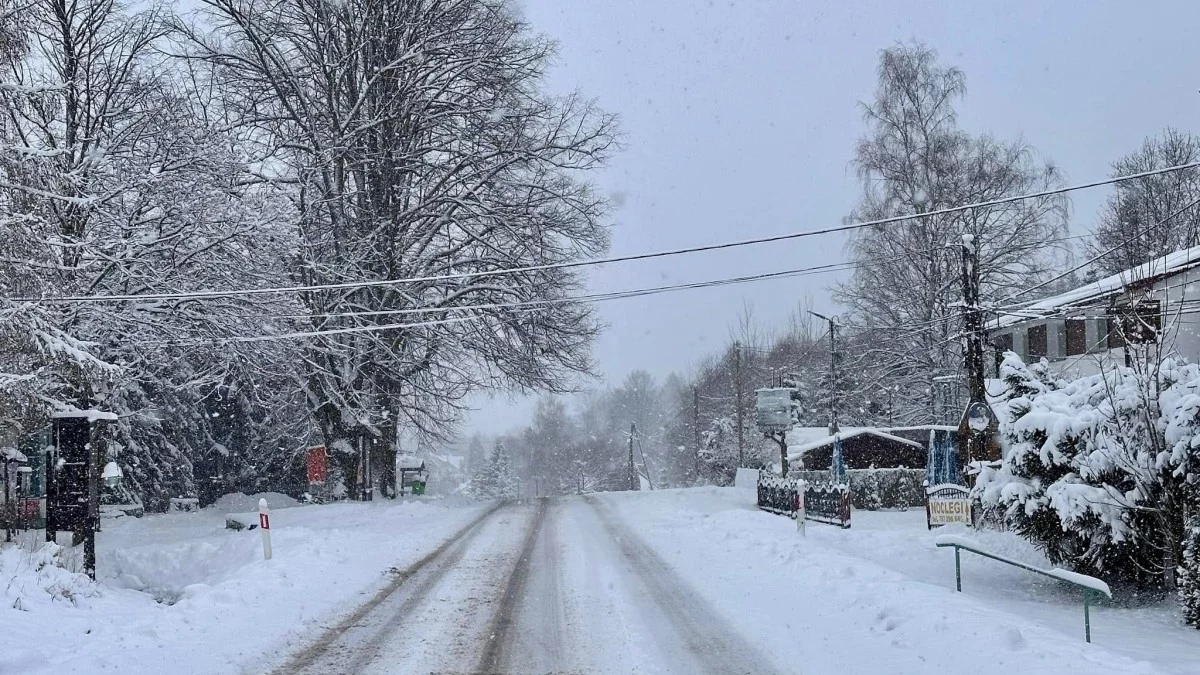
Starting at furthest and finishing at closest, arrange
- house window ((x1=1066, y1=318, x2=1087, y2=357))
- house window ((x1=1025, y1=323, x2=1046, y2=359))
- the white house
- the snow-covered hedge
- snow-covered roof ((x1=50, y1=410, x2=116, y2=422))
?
house window ((x1=1025, y1=323, x2=1046, y2=359)) → house window ((x1=1066, y1=318, x2=1087, y2=357)) → the snow-covered hedge → snow-covered roof ((x1=50, y1=410, x2=116, y2=422)) → the white house

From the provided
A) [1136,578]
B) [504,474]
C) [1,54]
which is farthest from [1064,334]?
[504,474]

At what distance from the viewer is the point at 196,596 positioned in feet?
36.6

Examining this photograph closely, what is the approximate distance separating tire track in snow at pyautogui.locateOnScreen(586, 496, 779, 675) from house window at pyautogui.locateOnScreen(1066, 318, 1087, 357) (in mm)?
24325

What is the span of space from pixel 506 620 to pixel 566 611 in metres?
0.77

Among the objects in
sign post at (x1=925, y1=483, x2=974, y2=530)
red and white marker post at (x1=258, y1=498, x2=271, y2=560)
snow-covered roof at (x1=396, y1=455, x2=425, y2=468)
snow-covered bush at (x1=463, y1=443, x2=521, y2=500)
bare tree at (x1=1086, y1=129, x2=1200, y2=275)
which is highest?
bare tree at (x1=1086, y1=129, x2=1200, y2=275)

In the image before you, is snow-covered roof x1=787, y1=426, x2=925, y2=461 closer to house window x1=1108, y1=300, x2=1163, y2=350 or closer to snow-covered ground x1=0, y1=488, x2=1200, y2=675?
snow-covered ground x1=0, y1=488, x2=1200, y2=675

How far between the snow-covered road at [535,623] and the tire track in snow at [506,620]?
0.05 feet

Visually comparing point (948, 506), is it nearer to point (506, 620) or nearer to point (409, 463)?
point (506, 620)

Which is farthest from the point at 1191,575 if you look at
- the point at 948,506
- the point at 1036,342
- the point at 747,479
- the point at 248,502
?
the point at 248,502

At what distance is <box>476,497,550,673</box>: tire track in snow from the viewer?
8.34 metres

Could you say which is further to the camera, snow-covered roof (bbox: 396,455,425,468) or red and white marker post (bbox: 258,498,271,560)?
snow-covered roof (bbox: 396,455,425,468)

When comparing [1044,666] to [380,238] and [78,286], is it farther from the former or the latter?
[380,238]

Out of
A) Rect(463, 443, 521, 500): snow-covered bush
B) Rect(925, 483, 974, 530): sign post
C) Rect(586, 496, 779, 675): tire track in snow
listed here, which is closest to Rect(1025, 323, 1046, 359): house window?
Rect(925, 483, 974, 530): sign post

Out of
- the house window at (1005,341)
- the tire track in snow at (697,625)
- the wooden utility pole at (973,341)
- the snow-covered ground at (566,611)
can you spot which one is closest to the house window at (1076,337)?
the house window at (1005,341)
